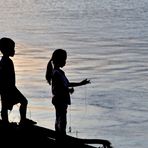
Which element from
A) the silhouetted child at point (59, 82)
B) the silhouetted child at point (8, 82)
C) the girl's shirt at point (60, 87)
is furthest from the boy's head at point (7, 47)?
the girl's shirt at point (60, 87)

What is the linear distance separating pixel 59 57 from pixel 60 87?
49 cm

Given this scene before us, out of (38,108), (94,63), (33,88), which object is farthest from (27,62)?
(38,108)

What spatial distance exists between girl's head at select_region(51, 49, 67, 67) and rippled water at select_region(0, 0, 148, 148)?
4.60m

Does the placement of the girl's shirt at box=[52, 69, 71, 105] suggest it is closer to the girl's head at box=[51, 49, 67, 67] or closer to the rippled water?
the girl's head at box=[51, 49, 67, 67]

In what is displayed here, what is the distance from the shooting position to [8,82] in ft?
37.0

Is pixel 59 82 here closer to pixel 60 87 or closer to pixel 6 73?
pixel 60 87

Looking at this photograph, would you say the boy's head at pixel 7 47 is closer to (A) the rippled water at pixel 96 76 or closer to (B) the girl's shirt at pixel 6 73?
(B) the girl's shirt at pixel 6 73

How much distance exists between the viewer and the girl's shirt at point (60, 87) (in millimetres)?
10797

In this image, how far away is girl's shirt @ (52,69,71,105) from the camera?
10797mm

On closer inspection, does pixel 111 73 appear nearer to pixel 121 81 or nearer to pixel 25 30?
pixel 121 81

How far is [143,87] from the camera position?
22.4m

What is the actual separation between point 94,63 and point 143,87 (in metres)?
6.59

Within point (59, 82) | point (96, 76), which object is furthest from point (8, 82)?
point (96, 76)

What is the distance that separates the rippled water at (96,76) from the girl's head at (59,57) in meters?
4.60
